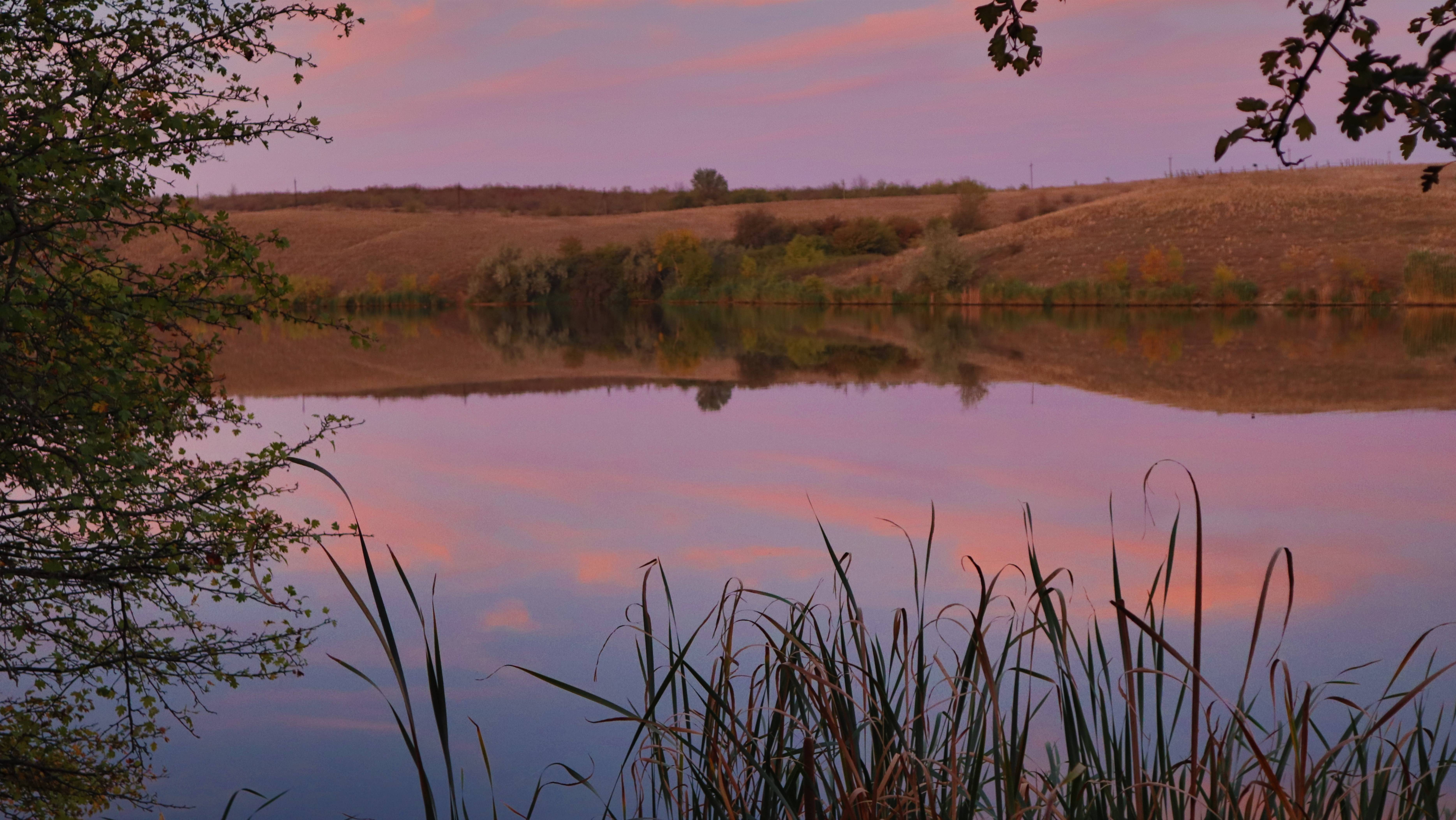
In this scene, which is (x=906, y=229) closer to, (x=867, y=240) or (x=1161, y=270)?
(x=867, y=240)

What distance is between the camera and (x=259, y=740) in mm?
4293

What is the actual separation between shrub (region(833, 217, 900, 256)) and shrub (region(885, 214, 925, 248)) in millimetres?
526

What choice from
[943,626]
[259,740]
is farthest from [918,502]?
[259,740]

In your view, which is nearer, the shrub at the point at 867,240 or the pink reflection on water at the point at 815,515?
the pink reflection on water at the point at 815,515

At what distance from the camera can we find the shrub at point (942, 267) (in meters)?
35.0

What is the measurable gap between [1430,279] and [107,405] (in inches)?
1292

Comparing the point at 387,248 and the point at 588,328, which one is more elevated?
the point at 387,248

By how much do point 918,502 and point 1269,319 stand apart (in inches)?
814

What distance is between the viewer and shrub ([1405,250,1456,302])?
29.8 meters

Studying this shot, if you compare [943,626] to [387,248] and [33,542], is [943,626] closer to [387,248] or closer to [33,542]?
[33,542]

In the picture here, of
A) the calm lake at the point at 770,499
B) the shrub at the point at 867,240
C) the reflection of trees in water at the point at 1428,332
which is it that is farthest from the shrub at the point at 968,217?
the calm lake at the point at 770,499

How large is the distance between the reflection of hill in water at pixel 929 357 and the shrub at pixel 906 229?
20.4 meters

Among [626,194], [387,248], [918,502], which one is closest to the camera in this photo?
[918,502]

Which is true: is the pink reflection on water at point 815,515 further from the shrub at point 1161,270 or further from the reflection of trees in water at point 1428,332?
the shrub at point 1161,270
